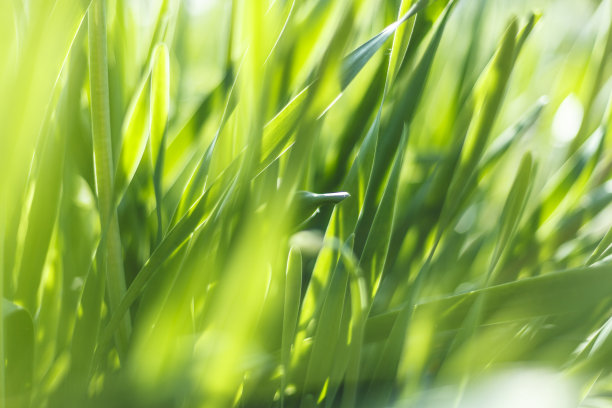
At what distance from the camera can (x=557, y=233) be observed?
362mm

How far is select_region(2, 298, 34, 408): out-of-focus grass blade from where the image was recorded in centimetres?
23

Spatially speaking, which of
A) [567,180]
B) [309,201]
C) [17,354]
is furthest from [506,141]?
[17,354]

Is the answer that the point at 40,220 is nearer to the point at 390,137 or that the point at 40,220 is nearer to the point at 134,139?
the point at 134,139

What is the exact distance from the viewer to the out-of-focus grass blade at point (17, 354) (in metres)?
0.23

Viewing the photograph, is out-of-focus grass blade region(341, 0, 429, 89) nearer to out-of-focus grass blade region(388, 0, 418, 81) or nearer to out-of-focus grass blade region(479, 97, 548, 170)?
out-of-focus grass blade region(388, 0, 418, 81)

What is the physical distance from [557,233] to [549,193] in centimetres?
2

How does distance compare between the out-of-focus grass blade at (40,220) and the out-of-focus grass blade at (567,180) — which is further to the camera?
the out-of-focus grass blade at (567,180)

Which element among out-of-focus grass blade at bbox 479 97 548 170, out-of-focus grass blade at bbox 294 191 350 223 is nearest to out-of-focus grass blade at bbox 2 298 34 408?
out-of-focus grass blade at bbox 294 191 350 223

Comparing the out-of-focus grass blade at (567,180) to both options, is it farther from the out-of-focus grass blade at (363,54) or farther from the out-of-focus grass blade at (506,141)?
the out-of-focus grass blade at (363,54)

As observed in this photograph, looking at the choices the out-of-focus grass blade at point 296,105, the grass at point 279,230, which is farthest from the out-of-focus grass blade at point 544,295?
the out-of-focus grass blade at point 296,105

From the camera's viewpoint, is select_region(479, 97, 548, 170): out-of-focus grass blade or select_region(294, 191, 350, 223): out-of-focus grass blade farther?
select_region(479, 97, 548, 170): out-of-focus grass blade

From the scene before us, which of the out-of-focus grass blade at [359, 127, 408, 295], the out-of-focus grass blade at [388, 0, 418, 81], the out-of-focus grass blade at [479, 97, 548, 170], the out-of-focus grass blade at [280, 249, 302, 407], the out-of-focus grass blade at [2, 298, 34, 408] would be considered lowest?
the out-of-focus grass blade at [2, 298, 34, 408]

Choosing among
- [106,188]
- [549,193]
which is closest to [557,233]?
[549,193]

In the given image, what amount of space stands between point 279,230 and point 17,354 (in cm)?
11
